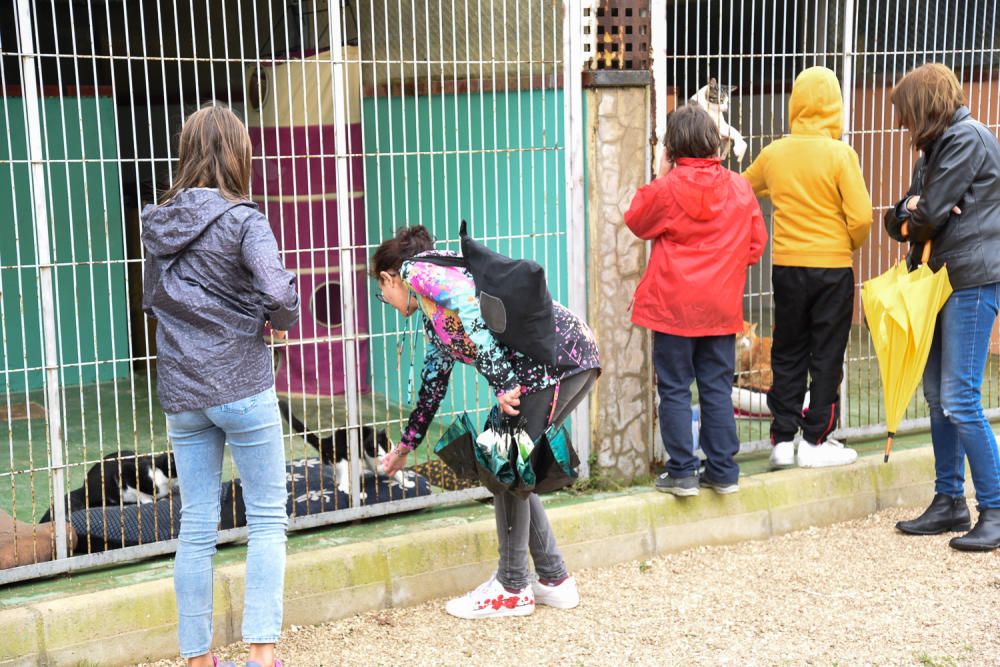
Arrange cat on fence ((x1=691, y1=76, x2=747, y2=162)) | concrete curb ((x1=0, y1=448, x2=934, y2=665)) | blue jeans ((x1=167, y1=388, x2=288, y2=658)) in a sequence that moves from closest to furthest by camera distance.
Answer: blue jeans ((x1=167, y1=388, x2=288, y2=658)) < concrete curb ((x1=0, y1=448, x2=934, y2=665)) < cat on fence ((x1=691, y1=76, x2=747, y2=162))

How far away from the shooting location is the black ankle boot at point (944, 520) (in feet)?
17.5

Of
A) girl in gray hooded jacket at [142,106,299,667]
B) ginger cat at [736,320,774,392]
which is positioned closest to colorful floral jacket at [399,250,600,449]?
girl in gray hooded jacket at [142,106,299,667]

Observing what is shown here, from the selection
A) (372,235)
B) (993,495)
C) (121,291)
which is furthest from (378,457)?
(121,291)

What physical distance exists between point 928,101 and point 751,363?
1.99 m

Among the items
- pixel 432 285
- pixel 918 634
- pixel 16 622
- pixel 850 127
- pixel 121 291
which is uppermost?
pixel 850 127

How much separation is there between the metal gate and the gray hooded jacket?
58cm

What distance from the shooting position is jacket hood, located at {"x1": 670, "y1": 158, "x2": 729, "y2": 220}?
496cm

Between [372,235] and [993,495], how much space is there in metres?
3.66

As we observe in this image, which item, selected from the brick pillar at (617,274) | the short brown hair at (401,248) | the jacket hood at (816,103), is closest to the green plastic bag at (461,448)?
the short brown hair at (401,248)

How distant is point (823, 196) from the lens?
211 inches

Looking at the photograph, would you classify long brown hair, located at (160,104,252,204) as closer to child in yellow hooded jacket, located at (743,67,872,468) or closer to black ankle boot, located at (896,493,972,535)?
child in yellow hooded jacket, located at (743,67,872,468)

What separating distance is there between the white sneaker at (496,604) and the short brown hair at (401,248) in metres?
1.33

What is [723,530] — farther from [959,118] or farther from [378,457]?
[959,118]

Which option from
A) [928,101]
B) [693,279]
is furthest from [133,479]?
[928,101]
